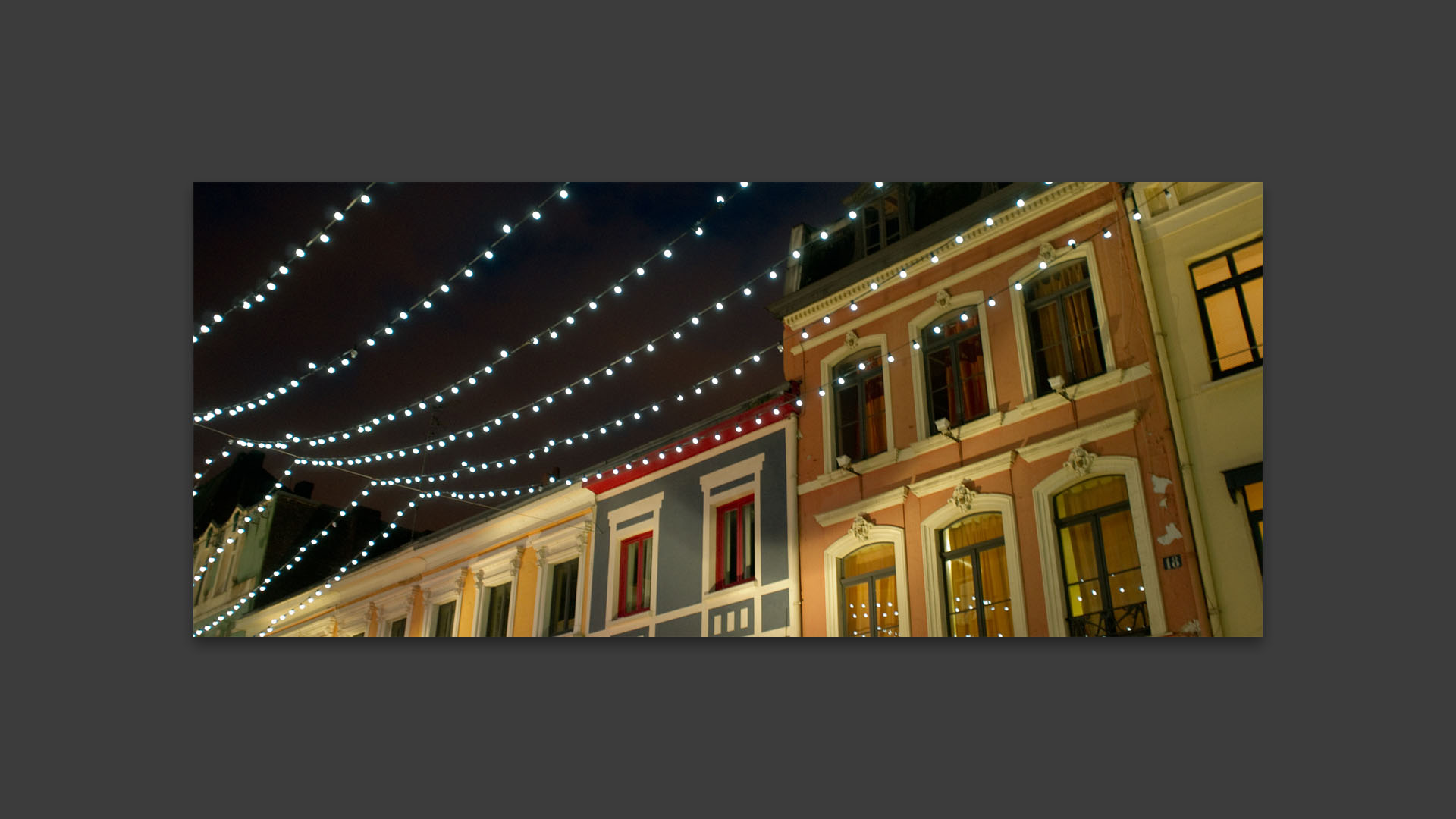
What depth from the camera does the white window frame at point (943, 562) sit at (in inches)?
175

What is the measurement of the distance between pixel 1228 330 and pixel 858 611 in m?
1.97

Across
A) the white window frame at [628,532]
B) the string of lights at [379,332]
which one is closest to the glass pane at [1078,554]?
the white window frame at [628,532]

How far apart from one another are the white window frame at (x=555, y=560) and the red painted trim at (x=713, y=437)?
46cm

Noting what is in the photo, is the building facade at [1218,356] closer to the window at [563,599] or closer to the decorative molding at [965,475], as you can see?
the decorative molding at [965,475]

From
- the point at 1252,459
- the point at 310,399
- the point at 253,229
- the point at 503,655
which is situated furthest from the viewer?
the point at 310,399

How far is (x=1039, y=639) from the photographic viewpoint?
4281 millimetres

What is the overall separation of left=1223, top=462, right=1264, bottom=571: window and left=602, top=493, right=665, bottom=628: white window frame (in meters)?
2.71

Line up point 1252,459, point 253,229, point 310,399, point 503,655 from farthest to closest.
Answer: point 310,399
point 253,229
point 503,655
point 1252,459

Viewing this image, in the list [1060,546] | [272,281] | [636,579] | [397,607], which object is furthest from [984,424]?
[397,607]

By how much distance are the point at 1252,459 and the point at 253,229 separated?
14.4 feet

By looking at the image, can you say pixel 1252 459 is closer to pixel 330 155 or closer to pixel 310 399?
pixel 330 155

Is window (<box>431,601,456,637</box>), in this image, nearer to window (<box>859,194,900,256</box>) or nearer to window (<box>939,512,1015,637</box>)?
window (<box>939,512,1015,637</box>)

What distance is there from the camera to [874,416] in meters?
5.32

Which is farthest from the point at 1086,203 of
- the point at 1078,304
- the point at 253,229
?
the point at 253,229
